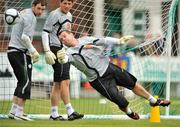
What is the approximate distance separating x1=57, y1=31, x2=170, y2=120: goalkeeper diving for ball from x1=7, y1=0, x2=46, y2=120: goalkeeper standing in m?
0.60

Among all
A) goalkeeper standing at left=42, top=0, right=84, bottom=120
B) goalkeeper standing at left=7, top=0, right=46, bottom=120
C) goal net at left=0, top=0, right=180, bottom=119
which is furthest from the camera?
goal net at left=0, top=0, right=180, bottom=119

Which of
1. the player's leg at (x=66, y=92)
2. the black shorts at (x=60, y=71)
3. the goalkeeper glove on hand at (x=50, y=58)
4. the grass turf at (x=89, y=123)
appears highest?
the goalkeeper glove on hand at (x=50, y=58)

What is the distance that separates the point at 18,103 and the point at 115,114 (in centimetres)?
213

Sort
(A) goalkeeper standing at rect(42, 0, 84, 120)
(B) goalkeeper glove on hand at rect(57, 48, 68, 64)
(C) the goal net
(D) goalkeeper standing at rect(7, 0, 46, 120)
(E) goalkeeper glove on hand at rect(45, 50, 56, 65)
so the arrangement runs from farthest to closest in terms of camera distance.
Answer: (C) the goal net, (A) goalkeeper standing at rect(42, 0, 84, 120), (D) goalkeeper standing at rect(7, 0, 46, 120), (E) goalkeeper glove on hand at rect(45, 50, 56, 65), (B) goalkeeper glove on hand at rect(57, 48, 68, 64)

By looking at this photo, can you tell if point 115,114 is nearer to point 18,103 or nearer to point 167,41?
point 167,41

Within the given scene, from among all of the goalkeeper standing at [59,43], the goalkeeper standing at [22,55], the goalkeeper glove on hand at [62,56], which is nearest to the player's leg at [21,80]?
the goalkeeper standing at [22,55]

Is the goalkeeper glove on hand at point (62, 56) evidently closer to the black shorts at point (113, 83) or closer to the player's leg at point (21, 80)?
the black shorts at point (113, 83)

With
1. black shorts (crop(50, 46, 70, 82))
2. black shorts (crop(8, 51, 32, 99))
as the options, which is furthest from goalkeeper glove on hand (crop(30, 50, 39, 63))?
black shorts (crop(50, 46, 70, 82))

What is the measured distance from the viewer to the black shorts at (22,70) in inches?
360

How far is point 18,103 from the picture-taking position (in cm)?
915

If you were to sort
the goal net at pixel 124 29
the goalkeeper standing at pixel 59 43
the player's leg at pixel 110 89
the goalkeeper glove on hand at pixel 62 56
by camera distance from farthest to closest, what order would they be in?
the goal net at pixel 124 29 < the goalkeeper standing at pixel 59 43 < the player's leg at pixel 110 89 < the goalkeeper glove on hand at pixel 62 56

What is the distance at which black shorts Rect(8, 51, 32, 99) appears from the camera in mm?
9148

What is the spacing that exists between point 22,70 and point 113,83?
130 cm

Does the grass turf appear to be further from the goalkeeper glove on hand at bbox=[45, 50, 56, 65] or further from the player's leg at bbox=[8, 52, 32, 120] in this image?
the goalkeeper glove on hand at bbox=[45, 50, 56, 65]
